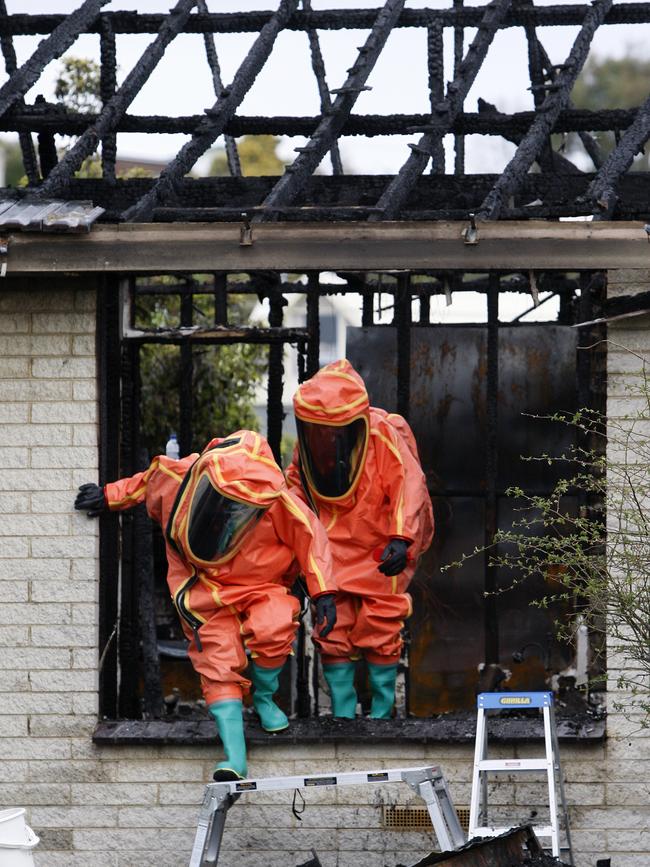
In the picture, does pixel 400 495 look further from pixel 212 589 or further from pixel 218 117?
pixel 218 117

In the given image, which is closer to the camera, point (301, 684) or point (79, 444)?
point (79, 444)

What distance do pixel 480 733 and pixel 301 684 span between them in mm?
1483

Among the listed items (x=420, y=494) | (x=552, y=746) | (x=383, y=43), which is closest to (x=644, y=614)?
(x=552, y=746)

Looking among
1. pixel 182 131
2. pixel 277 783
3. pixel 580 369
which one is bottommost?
pixel 277 783

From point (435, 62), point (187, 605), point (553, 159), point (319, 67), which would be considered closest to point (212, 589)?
point (187, 605)

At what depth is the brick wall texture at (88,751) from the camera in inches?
285

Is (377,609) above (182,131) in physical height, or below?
below

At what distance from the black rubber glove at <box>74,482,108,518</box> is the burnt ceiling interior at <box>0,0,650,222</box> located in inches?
53.9

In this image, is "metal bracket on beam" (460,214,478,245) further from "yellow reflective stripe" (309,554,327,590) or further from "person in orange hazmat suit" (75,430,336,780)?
"yellow reflective stripe" (309,554,327,590)

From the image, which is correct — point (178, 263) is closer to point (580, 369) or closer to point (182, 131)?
point (580, 369)

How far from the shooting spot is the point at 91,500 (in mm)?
7324

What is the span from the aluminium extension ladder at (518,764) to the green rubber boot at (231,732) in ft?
3.36

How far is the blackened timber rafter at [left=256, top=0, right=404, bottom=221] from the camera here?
7574 mm

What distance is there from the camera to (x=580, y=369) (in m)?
7.68
